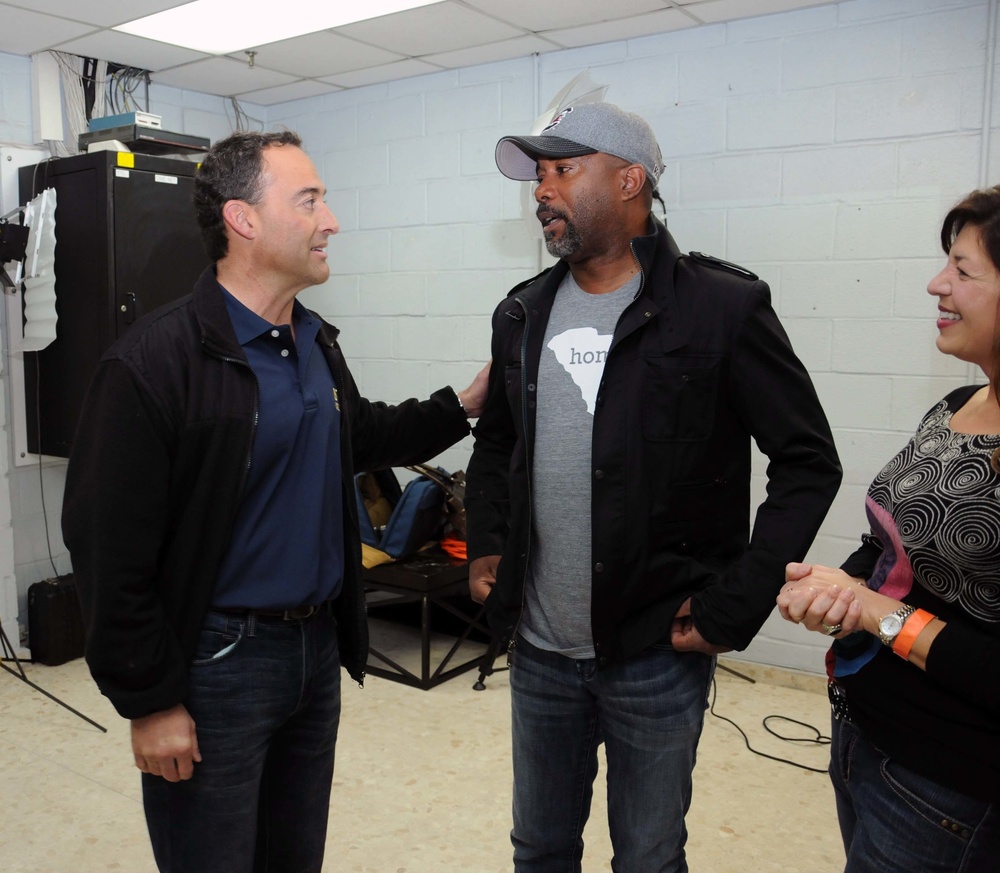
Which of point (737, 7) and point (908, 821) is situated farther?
point (737, 7)

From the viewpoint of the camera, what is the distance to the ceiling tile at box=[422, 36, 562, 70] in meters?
3.68

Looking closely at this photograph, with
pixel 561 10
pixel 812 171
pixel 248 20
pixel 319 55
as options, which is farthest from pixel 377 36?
pixel 812 171

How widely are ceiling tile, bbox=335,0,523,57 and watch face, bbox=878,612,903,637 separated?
2.76m

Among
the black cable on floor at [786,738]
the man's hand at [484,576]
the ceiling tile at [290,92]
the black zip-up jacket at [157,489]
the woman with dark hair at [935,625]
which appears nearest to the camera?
the woman with dark hair at [935,625]

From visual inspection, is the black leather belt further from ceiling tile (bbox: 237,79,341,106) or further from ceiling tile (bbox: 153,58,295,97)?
ceiling tile (bbox: 237,79,341,106)

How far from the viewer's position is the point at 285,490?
4.91 feet

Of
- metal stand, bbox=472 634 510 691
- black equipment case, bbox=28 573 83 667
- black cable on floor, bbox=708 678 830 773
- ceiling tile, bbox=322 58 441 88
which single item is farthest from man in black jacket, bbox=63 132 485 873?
ceiling tile, bbox=322 58 441 88

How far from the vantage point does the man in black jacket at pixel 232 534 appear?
4.44ft

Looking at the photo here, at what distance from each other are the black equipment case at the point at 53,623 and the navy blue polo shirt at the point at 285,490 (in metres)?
2.61

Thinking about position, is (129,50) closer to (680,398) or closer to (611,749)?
(680,398)

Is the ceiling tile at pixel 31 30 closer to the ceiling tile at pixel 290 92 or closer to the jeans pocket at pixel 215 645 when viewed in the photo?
the ceiling tile at pixel 290 92

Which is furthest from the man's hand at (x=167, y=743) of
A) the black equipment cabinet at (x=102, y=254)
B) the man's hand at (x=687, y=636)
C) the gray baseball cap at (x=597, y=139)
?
the black equipment cabinet at (x=102, y=254)

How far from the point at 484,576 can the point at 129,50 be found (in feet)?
10.1

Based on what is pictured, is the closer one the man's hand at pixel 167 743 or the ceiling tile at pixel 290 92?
the man's hand at pixel 167 743
